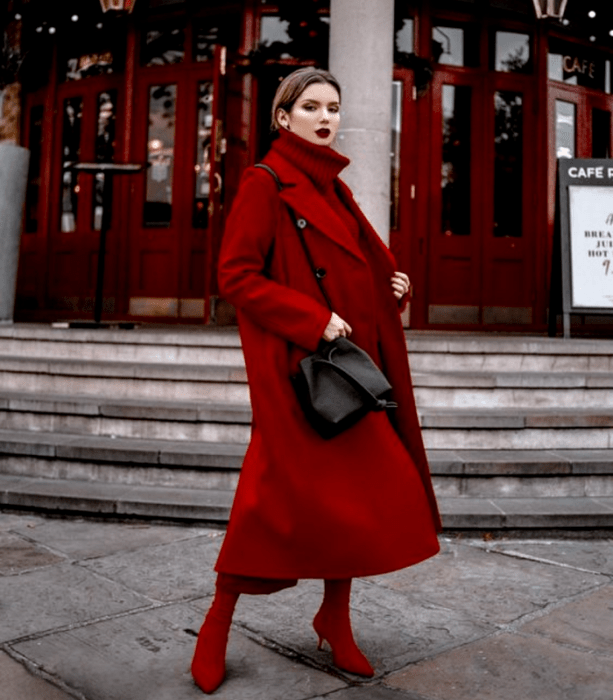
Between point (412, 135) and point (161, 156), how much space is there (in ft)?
9.76

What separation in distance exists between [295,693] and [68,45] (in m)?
10.00

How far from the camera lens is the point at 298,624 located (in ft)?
9.57

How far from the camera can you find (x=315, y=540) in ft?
7.44

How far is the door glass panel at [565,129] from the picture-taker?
986 centimetres

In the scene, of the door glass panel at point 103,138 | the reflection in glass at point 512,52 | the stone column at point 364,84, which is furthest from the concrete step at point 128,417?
the reflection in glass at point 512,52

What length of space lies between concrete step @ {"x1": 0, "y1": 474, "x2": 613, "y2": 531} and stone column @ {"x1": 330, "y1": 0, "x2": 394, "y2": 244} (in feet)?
9.96

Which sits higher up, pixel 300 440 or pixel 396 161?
pixel 396 161

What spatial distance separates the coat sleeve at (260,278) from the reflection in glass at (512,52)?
814 cm

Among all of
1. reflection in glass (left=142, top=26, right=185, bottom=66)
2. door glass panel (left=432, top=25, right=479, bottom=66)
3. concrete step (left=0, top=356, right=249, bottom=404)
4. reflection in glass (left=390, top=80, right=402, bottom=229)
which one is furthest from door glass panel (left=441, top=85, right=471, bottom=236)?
concrete step (left=0, top=356, right=249, bottom=404)

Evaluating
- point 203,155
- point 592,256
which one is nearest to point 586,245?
point 592,256

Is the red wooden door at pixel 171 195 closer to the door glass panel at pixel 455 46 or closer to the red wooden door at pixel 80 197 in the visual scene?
the red wooden door at pixel 80 197

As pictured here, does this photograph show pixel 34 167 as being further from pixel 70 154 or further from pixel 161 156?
pixel 161 156

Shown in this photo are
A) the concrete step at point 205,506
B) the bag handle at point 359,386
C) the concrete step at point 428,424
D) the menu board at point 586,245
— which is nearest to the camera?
the bag handle at point 359,386

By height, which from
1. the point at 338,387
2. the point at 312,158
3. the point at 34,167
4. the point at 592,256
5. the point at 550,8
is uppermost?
the point at 550,8
